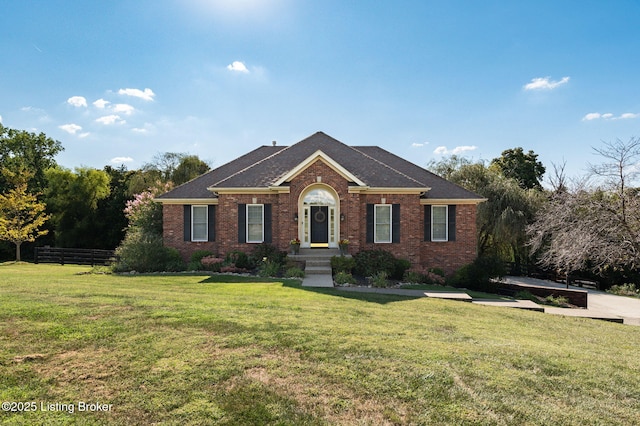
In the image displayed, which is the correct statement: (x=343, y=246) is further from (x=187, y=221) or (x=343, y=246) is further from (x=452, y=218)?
(x=187, y=221)

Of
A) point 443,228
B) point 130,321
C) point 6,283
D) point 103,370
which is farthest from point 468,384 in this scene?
point 443,228

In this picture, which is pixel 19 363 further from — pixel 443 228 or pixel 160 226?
pixel 443 228

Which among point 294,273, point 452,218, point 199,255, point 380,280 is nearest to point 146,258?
point 199,255

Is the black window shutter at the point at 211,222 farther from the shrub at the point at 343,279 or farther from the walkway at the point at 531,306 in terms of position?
the walkway at the point at 531,306

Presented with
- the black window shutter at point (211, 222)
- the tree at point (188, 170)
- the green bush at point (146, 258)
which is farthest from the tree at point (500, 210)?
the tree at point (188, 170)

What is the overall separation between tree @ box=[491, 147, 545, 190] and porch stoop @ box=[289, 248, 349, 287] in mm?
24334

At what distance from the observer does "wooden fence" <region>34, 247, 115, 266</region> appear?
21844mm

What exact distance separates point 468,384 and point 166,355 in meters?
4.14

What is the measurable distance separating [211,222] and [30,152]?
33163 mm

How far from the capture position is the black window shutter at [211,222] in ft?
61.9

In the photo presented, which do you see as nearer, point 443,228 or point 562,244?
point 562,244

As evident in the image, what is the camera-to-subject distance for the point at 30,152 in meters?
38.9

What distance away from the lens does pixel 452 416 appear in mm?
3965

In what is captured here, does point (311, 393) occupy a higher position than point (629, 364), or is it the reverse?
point (311, 393)
